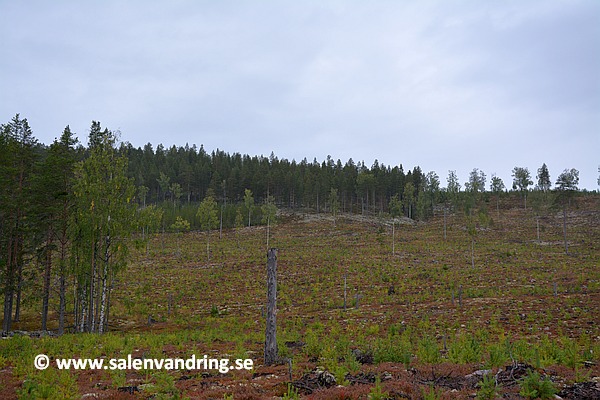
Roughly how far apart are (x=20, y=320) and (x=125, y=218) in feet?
54.7

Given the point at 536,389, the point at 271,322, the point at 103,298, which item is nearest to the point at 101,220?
the point at 103,298

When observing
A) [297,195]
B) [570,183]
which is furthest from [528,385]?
[297,195]

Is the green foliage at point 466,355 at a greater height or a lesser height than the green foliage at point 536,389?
lesser

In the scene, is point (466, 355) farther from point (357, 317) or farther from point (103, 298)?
point (103, 298)

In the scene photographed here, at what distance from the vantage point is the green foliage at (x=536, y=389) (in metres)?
7.02

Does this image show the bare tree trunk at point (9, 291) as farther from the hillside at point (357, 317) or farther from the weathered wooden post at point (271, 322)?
the weathered wooden post at point (271, 322)

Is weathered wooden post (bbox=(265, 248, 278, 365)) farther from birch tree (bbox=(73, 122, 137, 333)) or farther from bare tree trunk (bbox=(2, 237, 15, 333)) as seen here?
bare tree trunk (bbox=(2, 237, 15, 333))

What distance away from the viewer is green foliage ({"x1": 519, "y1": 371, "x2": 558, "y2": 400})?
7020 millimetres

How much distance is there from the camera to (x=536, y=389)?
7.37 m

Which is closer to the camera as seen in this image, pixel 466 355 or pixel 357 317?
pixel 466 355

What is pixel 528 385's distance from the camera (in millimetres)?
7391

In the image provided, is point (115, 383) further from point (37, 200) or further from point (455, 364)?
point (37, 200)

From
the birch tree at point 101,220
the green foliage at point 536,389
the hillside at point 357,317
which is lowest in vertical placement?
the hillside at point 357,317

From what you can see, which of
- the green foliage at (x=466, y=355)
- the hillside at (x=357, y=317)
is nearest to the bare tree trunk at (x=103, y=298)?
the hillside at (x=357, y=317)
